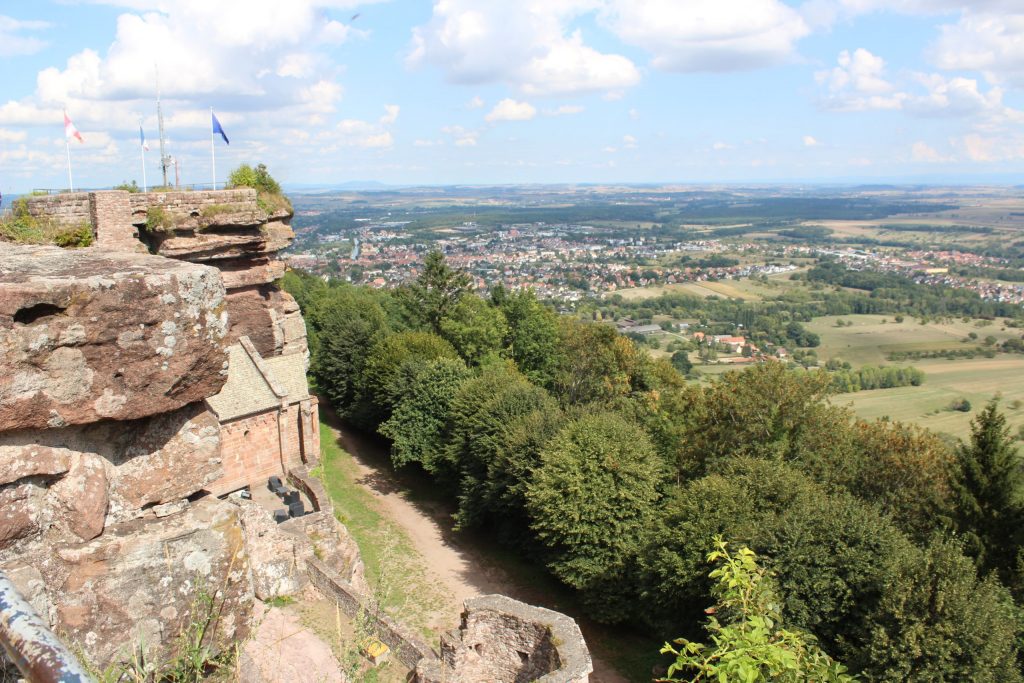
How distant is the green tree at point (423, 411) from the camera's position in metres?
32.2

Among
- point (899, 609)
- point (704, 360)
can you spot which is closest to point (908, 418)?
point (704, 360)

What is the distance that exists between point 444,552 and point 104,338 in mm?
24893

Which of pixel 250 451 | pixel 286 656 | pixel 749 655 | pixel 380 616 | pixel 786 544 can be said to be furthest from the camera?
pixel 250 451

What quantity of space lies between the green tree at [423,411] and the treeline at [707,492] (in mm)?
99

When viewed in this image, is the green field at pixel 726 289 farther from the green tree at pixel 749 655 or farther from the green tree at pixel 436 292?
the green tree at pixel 749 655

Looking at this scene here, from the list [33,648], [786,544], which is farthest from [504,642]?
[33,648]

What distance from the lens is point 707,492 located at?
20.1m

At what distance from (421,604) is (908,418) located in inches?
1779

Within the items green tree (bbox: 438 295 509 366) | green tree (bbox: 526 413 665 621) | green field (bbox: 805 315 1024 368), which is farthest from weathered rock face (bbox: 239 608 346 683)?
green field (bbox: 805 315 1024 368)

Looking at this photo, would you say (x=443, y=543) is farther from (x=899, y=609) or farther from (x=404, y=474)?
(x=899, y=609)

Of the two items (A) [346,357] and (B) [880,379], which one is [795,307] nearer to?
(B) [880,379]

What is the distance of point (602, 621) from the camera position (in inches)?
879

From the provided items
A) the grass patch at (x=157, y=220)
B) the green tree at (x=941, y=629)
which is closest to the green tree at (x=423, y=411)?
the grass patch at (x=157, y=220)

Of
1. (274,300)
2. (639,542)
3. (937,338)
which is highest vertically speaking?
(274,300)
